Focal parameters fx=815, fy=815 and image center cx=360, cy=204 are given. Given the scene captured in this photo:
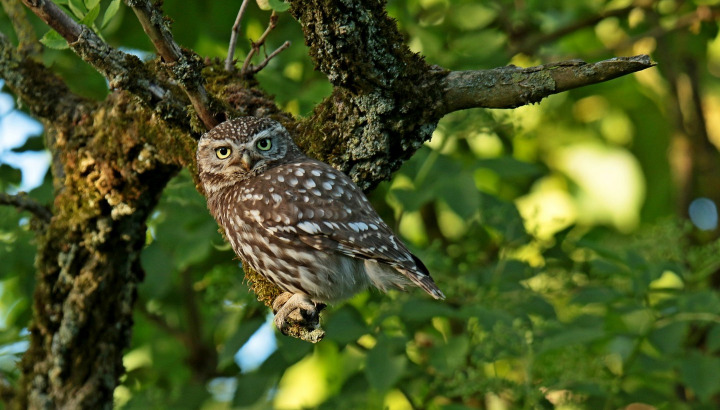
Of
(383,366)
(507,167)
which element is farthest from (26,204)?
(507,167)

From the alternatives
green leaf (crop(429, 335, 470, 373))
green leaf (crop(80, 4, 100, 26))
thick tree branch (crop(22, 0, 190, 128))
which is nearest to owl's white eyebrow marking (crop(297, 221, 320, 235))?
thick tree branch (crop(22, 0, 190, 128))

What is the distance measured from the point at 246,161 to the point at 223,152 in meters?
0.16

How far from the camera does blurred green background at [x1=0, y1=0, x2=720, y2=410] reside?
363 cm

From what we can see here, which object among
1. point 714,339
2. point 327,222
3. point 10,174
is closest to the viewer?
point 327,222

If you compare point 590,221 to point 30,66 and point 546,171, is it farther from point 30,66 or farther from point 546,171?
point 30,66

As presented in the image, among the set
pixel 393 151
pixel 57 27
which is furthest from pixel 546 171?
pixel 57 27

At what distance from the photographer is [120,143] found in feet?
10.1

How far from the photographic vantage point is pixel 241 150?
303 centimetres

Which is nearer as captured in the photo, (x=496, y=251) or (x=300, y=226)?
(x=300, y=226)

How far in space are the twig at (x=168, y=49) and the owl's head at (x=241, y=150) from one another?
273 mm

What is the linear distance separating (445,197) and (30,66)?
6.32ft

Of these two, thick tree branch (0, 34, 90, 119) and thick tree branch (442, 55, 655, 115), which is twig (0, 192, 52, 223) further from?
thick tree branch (442, 55, 655, 115)

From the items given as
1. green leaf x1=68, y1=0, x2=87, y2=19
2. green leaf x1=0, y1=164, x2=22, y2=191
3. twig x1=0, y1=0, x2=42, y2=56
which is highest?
twig x1=0, y1=0, x2=42, y2=56

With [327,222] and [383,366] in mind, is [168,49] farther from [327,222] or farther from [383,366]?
[383,366]
